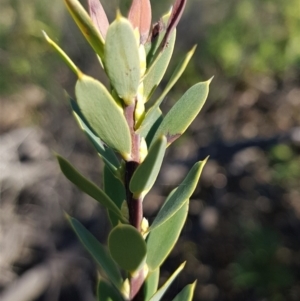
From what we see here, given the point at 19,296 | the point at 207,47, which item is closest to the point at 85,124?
the point at 19,296

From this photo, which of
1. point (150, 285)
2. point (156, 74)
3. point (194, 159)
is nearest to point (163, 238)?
point (150, 285)

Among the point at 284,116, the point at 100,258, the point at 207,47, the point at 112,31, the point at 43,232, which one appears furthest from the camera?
the point at 284,116

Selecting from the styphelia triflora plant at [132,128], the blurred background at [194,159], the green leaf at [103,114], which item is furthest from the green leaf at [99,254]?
the blurred background at [194,159]

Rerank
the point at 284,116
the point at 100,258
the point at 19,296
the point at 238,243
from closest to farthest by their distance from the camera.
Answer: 1. the point at 100,258
2. the point at 19,296
3. the point at 238,243
4. the point at 284,116

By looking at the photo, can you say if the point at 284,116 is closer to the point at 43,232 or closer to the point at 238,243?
the point at 238,243

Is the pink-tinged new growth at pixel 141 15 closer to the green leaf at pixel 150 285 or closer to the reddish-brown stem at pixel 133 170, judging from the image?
the reddish-brown stem at pixel 133 170
